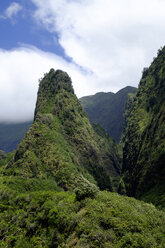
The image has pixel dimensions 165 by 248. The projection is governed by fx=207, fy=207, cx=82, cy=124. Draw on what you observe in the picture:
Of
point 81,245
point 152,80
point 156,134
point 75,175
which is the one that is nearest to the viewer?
point 81,245

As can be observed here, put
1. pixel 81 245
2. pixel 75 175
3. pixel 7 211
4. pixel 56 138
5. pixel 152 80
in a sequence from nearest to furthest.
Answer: pixel 81 245 < pixel 7 211 < pixel 75 175 < pixel 56 138 < pixel 152 80

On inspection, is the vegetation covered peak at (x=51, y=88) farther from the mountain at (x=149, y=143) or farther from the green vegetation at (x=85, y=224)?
the green vegetation at (x=85, y=224)

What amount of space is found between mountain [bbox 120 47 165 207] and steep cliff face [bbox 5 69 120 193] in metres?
25.6

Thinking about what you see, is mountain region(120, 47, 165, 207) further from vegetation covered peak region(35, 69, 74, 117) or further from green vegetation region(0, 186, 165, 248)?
vegetation covered peak region(35, 69, 74, 117)

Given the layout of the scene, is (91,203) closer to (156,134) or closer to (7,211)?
(7,211)

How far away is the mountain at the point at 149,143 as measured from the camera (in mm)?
91750

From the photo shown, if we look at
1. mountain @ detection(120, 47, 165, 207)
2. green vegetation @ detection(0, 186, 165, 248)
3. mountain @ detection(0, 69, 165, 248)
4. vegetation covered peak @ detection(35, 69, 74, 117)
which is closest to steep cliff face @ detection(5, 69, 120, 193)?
vegetation covered peak @ detection(35, 69, 74, 117)

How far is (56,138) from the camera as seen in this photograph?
119m

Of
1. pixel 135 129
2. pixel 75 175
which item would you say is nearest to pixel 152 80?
pixel 135 129

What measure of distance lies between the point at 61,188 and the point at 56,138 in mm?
35328

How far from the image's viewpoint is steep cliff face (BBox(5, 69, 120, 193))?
94.9m

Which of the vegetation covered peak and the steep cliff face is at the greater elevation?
the vegetation covered peak

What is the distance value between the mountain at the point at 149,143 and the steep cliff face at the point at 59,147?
25.6m

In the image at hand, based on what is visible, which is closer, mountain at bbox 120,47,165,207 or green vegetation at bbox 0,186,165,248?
green vegetation at bbox 0,186,165,248
